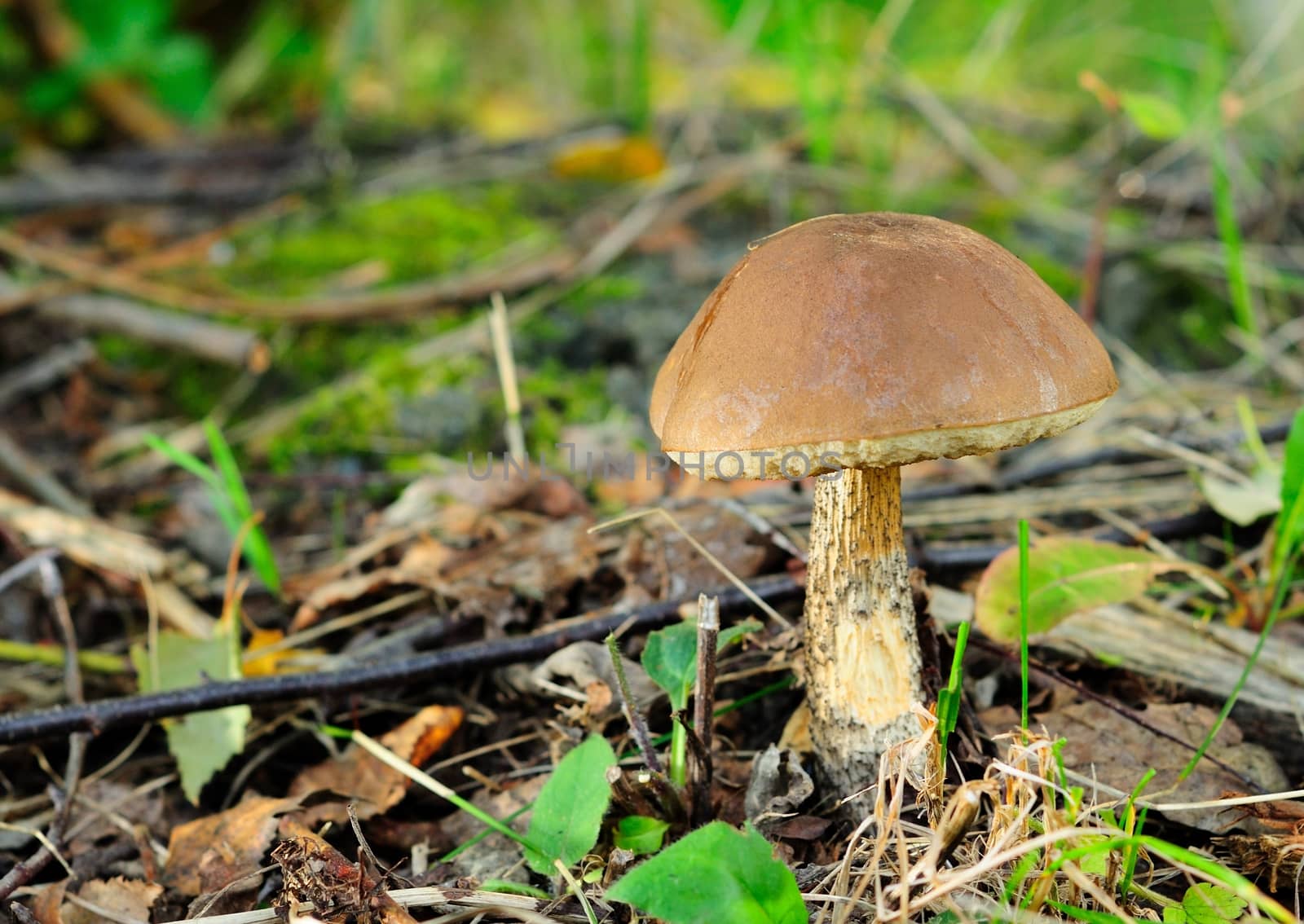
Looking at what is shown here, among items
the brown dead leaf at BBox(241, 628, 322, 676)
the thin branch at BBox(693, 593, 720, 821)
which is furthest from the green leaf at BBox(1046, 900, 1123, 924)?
the brown dead leaf at BBox(241, 628, 322, 676)

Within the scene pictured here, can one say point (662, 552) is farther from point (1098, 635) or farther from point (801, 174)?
point (801, 174)

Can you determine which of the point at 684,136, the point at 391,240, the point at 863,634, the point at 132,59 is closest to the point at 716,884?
the point at 863,634

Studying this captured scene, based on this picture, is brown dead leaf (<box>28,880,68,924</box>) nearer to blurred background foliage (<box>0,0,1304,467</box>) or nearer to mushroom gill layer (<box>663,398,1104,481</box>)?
mushroom gill layer (<box>663,398,1104,481</box>)

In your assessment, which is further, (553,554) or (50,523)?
(50,523)

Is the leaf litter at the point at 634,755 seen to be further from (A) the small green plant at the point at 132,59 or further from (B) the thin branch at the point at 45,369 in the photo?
(A) the small green plant at the point at 132,59

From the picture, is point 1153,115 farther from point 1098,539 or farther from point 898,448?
point 898,448

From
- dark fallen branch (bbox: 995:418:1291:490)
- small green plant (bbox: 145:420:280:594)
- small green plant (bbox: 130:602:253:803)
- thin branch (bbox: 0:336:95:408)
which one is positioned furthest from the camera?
thin branch (bbox: 0:336:95:408)

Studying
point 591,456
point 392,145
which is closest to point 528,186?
point 392,145
